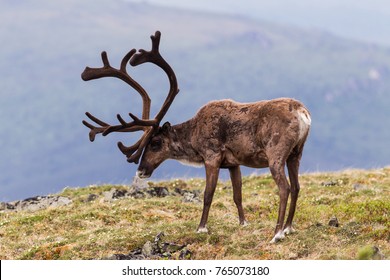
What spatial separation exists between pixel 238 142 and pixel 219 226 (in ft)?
7.00

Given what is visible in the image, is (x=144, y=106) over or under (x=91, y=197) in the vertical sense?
over

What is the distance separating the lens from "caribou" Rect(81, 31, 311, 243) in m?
16.5

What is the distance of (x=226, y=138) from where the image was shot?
695 inches

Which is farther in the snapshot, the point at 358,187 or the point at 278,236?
the point at 358,187

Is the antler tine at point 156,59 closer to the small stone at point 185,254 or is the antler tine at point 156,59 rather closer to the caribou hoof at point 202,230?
the caribou hoof at point 202,230

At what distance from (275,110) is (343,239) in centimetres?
294

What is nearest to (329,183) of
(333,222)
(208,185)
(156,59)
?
(333,222)

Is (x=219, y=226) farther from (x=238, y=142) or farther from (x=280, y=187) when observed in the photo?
(x=280, y=187)

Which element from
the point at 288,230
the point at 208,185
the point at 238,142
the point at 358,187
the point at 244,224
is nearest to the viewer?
the point at 288,230

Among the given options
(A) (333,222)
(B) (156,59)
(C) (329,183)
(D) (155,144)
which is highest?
(B) (156,59)

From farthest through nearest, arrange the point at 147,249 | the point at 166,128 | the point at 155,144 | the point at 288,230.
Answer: the point at 155,144, the point at 166,128, the point at 288,230, the point at 147,249

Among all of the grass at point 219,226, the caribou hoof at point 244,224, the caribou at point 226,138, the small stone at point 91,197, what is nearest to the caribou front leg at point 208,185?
the caribou at point 226,138

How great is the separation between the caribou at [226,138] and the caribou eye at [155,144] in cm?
2

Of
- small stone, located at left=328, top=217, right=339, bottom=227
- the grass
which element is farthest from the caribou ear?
small stone, located at left=328, top=217, right=339, bottom=227
